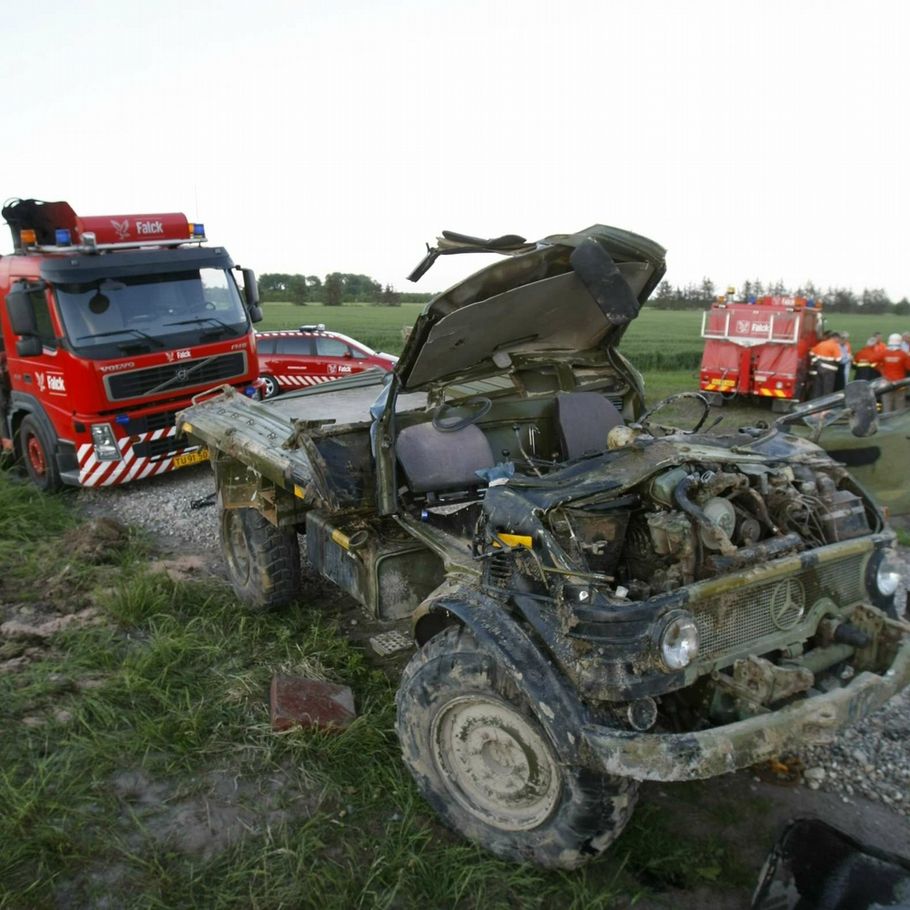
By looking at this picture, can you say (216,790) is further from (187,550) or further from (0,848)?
(187,550)

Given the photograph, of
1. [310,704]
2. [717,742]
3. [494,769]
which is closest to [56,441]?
[310,704]

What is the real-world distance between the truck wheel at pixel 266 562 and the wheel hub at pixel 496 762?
7.87ft

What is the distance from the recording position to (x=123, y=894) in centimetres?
305

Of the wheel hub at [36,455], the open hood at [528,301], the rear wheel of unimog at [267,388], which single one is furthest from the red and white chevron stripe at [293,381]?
the open hood at [528,301]

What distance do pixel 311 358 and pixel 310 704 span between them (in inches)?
377

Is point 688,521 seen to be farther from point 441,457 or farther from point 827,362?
point 827,362

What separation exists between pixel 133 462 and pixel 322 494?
493 cm

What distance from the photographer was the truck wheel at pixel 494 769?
9.27 feet

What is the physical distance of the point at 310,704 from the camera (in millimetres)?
4098

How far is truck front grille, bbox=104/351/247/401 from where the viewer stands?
802cm

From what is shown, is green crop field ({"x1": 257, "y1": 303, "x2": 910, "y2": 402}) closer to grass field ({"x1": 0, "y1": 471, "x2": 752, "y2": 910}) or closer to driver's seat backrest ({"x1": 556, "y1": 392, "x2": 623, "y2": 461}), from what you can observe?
driver's seat backrest ({"x1": 556, "y1": 392, "x2": 623, "y2": 461})

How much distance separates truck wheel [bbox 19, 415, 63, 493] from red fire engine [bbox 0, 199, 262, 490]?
0.02 m

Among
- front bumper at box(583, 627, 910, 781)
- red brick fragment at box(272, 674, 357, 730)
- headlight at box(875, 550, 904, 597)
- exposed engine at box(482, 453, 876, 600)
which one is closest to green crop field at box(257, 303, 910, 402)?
red brick fragment at box(272, 674, 357, 730)

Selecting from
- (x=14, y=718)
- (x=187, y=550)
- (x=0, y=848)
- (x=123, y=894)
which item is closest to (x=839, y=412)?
(x=123, y=894)
